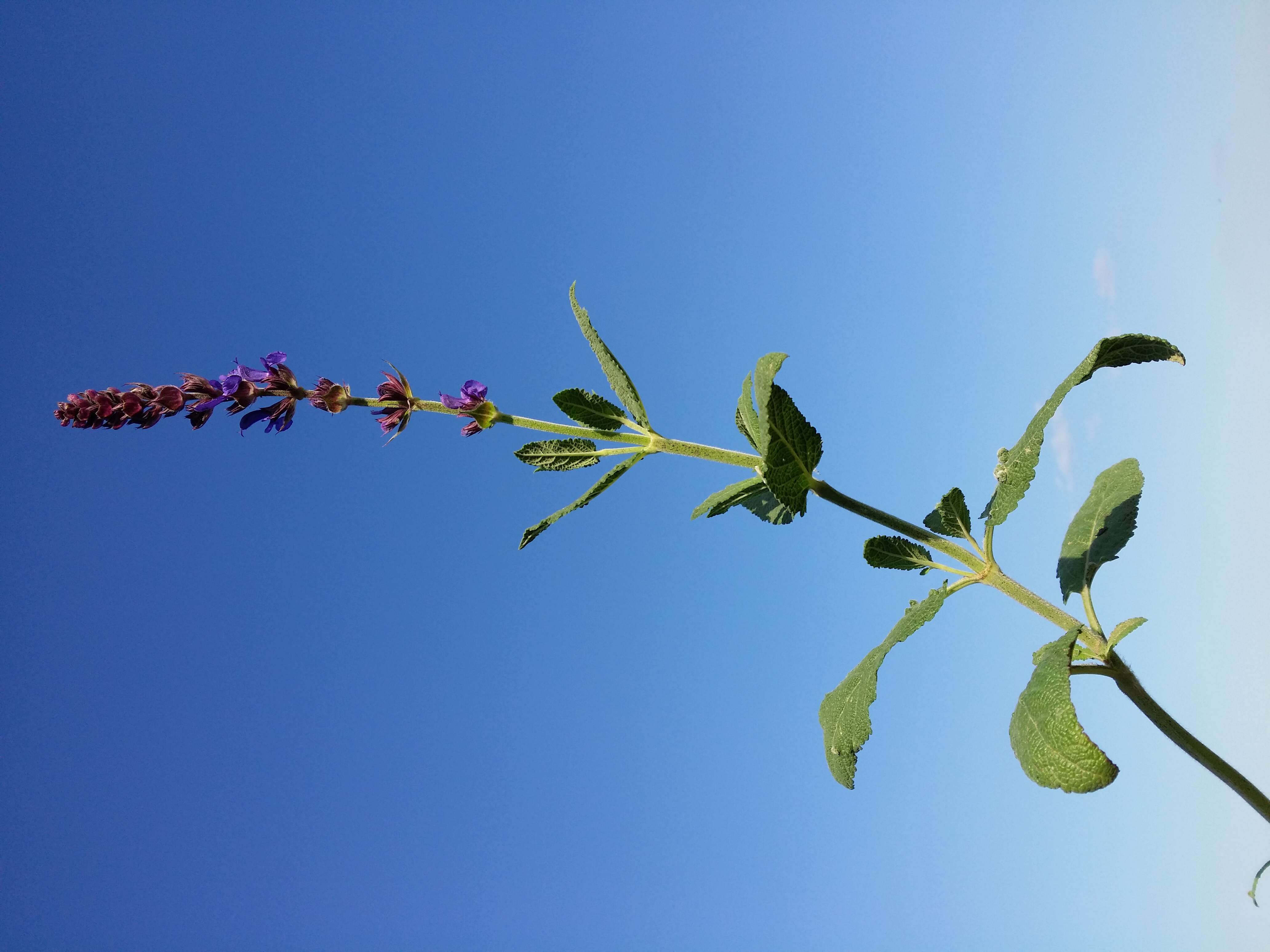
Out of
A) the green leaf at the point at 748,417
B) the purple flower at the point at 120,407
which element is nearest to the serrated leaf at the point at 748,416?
the green leaf at the point at 748,417

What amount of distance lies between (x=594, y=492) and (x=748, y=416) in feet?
2.06

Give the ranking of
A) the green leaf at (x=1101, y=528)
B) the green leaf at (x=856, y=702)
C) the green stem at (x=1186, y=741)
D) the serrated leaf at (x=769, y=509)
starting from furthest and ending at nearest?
1. the serrated leaf at (x=769, y=509)
2. the green leaf at (x=1101, y=528)
3. the green leaf at (x=856, y=702)
4. the green stem at (x=1186, y=741)

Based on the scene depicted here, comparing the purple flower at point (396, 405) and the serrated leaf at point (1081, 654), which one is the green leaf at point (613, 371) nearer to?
the purple flower at point (396, 405)

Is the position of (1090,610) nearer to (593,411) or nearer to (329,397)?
(593,411)

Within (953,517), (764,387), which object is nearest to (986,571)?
(953,517)

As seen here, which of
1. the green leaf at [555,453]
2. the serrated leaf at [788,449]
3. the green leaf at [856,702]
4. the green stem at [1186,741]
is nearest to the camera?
the green stem at [1186,741]

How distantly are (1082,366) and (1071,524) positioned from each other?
39.4 inches

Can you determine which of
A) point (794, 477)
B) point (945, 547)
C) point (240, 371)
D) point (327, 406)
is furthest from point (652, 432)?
point (240, 371)

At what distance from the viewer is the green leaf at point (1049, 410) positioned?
2.53 metres

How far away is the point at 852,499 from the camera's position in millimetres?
2674

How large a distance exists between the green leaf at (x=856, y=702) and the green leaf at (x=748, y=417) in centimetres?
78

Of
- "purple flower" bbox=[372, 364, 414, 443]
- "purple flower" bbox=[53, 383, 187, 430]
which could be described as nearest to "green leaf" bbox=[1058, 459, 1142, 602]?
"purple flower" bbox=[372, 364, 414, 443]

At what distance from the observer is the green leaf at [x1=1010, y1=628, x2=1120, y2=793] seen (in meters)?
2.19

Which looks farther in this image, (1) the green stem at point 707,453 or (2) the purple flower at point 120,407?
(2) the purple flower at point 120,407
